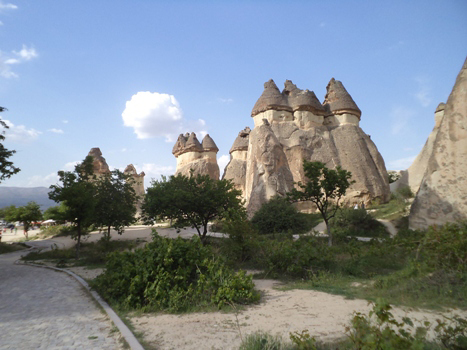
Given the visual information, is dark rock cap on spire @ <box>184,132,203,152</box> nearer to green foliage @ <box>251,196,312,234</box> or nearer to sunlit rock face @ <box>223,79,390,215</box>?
sunlit rock face @ <box>223,79,390,215</box>

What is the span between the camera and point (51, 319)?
188 inches

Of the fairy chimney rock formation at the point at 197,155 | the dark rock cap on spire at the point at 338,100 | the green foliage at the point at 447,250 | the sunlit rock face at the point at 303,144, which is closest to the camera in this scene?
the green foliage at the point at 447,250

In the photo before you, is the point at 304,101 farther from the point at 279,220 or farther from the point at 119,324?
the point at 119,324

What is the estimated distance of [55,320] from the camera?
4.73 m

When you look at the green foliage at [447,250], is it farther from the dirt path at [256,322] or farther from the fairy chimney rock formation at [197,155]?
the fairy chimney rock formation at [197,155]

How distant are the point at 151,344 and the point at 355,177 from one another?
79.8 ft

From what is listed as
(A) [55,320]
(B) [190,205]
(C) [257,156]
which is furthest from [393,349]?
(C) [257,156]

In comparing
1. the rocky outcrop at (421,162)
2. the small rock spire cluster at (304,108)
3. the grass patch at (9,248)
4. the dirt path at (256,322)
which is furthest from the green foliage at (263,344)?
the rocky outcrop at (421,162)

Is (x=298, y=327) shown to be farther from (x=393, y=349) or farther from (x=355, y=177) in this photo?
(x=355, y=177)

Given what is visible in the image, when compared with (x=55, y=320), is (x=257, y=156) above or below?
above

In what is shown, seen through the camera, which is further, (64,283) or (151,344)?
(64,283)

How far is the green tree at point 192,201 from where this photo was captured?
41.9 ft

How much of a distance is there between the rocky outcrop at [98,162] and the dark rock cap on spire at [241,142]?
52.5 ft

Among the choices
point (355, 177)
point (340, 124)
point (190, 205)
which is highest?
point (340, 124)
